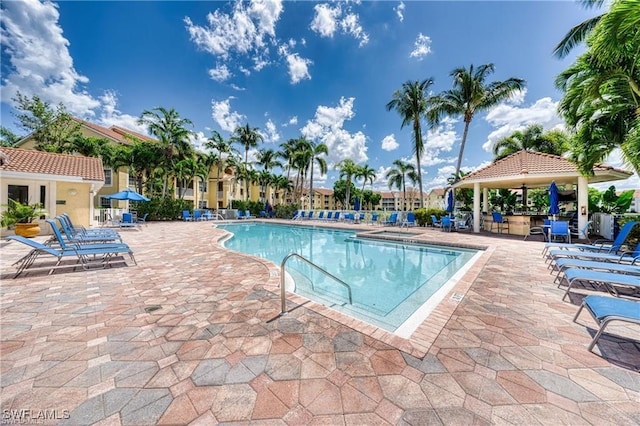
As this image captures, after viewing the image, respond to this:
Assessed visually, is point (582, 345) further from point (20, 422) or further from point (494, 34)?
point (494, 34)

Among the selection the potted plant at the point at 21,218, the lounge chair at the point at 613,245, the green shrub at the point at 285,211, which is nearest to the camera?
the lounge chair at the point at 613,245

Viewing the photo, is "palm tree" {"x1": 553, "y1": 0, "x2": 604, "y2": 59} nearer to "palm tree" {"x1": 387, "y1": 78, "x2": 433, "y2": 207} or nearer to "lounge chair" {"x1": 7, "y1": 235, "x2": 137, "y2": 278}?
"palm tree" {"x1": 387, "y1": 78, "x2": 433, "y2": 207}

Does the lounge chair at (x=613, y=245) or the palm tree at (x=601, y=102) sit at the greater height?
the palm tree at (x=601, y=102)

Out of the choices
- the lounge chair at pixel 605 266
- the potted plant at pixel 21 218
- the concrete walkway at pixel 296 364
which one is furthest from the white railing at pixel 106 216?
the lounge chair at pixel 605 266

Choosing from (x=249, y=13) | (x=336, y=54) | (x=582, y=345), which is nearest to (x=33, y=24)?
(x=249, y=13)

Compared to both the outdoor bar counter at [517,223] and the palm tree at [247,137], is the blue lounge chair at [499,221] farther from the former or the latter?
the palm tree at [247,137]

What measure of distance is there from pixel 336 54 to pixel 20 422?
19852 millimetres

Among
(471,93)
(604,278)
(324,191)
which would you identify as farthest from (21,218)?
(324,191)

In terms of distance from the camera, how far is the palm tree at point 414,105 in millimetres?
19422

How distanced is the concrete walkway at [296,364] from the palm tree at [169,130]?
22.5 meters

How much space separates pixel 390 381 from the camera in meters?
2.14

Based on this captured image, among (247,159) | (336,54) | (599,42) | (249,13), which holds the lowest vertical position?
(599,42)

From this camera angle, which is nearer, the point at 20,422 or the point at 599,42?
the point at 20,422

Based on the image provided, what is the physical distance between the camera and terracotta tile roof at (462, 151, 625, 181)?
10.8m
